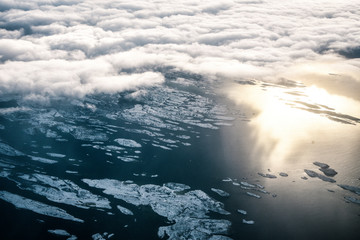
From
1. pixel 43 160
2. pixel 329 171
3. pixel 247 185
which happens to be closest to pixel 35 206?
pixel 43 160

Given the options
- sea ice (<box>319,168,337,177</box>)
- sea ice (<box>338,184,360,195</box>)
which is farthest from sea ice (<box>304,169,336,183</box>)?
sea ice (<box>338,184,360,195</box>)

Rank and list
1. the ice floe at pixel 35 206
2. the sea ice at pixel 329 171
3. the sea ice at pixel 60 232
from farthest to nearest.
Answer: the sea ice at pixel 329 171
the ice floe at pixel 35 206
the sea ice at pixel 60 232

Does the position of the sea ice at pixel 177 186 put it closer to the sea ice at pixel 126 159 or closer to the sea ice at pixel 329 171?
the sea ice at pixel 126 159

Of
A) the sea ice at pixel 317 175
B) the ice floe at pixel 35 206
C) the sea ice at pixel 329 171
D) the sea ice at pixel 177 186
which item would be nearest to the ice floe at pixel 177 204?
the sea ice at pixel 177 186

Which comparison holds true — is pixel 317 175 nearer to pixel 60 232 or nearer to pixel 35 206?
pixel 60 232

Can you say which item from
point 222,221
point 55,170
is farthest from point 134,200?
point 55,170

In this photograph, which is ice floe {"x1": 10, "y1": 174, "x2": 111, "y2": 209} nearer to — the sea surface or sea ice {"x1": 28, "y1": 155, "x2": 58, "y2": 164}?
the sea surface

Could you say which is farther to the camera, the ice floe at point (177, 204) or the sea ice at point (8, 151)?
the sea ice at point (8, 151)
